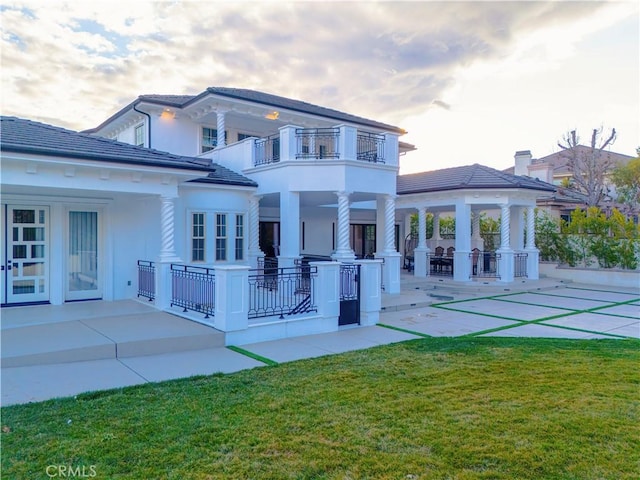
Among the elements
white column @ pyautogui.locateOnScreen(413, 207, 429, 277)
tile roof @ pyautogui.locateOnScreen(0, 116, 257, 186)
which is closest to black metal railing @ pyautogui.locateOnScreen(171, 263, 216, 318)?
tile roof @ pyautogui.locateOnScreen(0, 116, 257, 186)

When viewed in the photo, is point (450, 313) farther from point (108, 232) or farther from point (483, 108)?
point (108, 232)

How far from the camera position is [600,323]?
10.9 metres

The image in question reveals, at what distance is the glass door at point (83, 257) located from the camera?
11.0 m

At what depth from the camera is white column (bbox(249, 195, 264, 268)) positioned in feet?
47.9

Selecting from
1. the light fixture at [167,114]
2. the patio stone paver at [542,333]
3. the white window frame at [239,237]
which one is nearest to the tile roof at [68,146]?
the white window frame at [239,237]

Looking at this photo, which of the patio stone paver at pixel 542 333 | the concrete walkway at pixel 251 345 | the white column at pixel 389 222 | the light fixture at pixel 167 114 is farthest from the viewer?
the light fixture at pixel 167 114

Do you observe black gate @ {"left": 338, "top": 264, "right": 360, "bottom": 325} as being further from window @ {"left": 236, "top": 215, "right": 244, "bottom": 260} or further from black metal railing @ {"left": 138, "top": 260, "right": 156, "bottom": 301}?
window @ {"left": 236, "top": 215, "right": 244, "bottom": 260}

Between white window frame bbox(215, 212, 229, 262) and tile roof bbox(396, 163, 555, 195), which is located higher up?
tile roof bbox(396, 163, 555, 195)

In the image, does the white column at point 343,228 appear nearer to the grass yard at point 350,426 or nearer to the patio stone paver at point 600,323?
the patio stone paver at point 600,323

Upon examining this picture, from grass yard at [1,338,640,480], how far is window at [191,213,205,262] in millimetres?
7593

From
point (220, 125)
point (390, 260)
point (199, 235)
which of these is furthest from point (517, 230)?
point (199, 235)

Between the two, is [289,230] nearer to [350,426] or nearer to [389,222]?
[389,222]

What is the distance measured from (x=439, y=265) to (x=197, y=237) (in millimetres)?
12740

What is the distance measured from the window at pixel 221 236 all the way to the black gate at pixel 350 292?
17.6 ft
